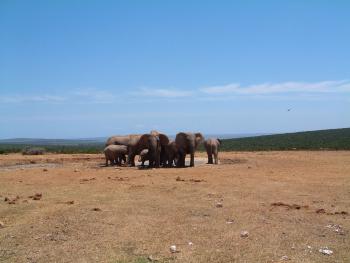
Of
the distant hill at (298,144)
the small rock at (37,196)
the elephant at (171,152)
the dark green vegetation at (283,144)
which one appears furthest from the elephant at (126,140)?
the distant hill at (298,144)

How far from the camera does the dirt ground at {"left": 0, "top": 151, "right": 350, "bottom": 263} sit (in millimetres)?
7930

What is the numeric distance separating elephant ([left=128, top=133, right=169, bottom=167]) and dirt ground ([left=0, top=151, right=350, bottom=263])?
7.99m

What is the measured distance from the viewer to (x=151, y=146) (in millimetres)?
25078

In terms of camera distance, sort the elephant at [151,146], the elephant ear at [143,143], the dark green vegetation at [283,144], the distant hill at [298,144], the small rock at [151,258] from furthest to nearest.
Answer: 1. the dark green vegetation at [283,144]
2. the distant hill at [298,144]
3. the elephant ear at [143,143]
4. the elephant at [151,146]
5. the small rock at [151,258]

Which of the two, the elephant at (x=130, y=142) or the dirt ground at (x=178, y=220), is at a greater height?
the elephant at (x=130, y=142)

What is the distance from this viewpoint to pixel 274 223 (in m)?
9.73

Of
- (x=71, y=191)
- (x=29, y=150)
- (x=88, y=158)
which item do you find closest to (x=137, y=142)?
(x=88, y=158)

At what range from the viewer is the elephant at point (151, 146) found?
25031 mm

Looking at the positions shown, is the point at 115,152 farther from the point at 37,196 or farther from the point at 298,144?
the point at 298,144

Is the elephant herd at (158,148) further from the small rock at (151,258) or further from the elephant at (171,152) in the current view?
the small rock at (151,258)

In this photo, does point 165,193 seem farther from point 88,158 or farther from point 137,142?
point 88,158

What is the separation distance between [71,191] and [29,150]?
26.7 meters

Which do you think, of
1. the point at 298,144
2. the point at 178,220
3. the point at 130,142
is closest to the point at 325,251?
the point at 178,220

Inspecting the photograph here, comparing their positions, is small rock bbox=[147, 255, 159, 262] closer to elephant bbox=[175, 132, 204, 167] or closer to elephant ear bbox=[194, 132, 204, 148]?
elephant bbox=[175, 132, 204, 167]
